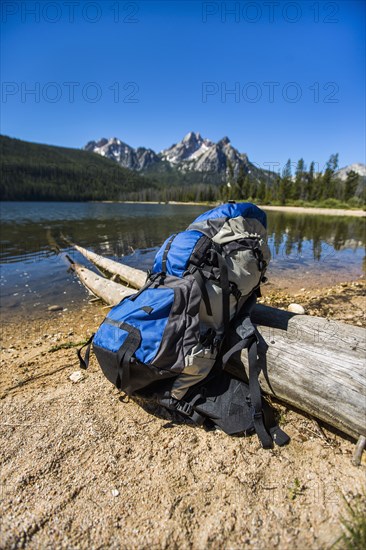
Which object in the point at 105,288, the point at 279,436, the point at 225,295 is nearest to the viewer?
the point at 279,436

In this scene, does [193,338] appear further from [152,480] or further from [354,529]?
[354,529]

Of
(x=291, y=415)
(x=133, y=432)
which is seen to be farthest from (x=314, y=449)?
(x=133, y=432)

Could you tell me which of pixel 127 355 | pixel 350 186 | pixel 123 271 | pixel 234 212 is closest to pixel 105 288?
pixel 123 271

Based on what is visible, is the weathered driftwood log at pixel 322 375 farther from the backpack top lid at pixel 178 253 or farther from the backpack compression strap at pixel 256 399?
the backpack top lid at pixel 178 253

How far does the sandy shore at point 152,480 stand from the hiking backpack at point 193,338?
Result: 0.32 m

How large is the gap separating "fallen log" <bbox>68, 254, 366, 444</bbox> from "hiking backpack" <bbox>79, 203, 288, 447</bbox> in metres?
0.34

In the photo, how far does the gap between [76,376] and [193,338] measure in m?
2.56

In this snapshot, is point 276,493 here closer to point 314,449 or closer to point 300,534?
point 300,534

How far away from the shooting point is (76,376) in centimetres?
435

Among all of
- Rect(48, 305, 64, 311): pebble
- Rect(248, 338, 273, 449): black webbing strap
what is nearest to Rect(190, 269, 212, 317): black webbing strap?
Rect(248, 338, 273, 449): black webbing strap

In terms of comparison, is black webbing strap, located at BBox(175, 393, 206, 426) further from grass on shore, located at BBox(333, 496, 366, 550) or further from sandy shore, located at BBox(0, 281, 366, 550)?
grass on shore, located at BBox(333, 496, 366, 550)

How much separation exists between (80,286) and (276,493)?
397 inches

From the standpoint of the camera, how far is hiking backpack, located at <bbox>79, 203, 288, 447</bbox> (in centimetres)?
300

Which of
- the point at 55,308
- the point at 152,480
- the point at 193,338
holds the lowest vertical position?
the point at 55,308
